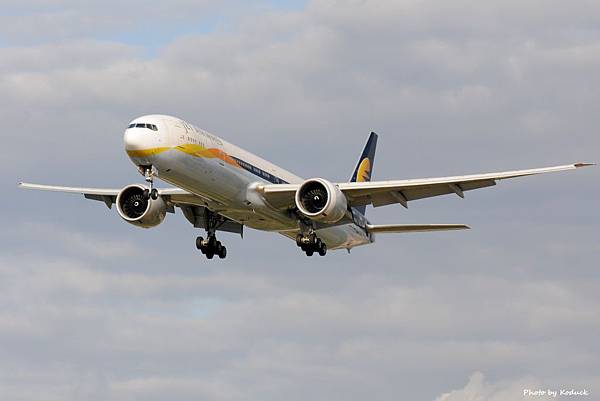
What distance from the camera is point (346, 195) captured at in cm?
6200

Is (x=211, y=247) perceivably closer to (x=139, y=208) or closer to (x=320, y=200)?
(x=139, y=208)

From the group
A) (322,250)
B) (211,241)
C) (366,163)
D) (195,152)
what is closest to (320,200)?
(322,250)

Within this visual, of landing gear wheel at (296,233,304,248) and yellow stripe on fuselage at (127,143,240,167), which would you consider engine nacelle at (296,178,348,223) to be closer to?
landing gear wheel at (296,233,304,248)

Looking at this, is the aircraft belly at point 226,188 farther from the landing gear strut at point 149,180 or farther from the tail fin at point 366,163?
the tail fin at point 366,163

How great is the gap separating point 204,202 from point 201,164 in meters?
4.97

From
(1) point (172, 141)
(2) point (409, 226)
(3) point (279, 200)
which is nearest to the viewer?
(1) point (172, 141)

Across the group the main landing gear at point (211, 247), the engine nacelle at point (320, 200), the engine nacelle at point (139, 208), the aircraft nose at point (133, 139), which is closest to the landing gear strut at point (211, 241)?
the main landing gear at point (211, 247)

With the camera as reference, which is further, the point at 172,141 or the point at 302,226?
the point at 302,226

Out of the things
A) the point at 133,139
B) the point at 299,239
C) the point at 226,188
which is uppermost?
the point at 133,139

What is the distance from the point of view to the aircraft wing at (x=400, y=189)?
5891 cm

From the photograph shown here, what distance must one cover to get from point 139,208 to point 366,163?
59.7ft

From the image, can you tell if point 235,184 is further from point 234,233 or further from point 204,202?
point 234,233

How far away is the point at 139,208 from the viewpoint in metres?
63.4

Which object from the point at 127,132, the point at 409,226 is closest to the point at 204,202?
the point at 127,132
